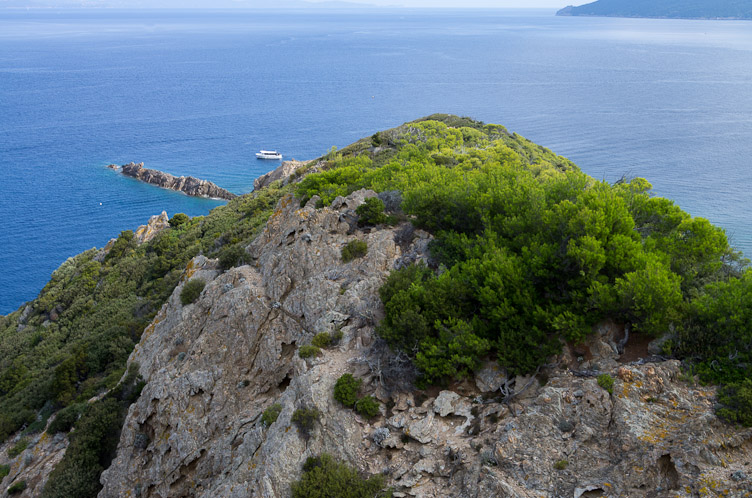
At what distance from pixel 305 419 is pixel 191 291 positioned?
13930 mm

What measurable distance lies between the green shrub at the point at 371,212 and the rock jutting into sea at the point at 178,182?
6428 centimetres

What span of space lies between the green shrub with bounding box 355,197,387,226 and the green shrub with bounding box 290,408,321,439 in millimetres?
11713

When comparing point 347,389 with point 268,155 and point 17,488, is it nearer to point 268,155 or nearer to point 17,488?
point 17,488

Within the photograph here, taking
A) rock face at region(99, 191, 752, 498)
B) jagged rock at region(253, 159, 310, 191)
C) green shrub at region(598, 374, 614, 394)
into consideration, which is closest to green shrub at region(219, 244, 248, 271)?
rock face at region(99, 191, 752, 498)

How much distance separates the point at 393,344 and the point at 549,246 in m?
6.93

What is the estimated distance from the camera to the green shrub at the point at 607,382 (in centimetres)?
1390

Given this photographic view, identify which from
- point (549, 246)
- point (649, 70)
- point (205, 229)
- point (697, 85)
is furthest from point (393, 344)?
point (649, 70)

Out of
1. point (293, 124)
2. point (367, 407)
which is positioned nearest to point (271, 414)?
point (367, 407)

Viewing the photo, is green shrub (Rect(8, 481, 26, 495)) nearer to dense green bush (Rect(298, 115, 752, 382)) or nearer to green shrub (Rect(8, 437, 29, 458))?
green shrub (Rect(8, 437, 29, 458))

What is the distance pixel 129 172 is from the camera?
96.1m

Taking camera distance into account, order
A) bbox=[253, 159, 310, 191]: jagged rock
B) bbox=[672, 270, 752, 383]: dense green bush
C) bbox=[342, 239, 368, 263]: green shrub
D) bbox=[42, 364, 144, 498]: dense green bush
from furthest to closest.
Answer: bbox=[253, 159, 310, 191]: jagged rock
bbox=[342, 239, 368, 263]: green shrub
bbox=[42, 364, 144, 498]: dense green bush
bbox=[672, 270, 752, 383]: dense green bush

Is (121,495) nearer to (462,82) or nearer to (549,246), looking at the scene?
(549,246)

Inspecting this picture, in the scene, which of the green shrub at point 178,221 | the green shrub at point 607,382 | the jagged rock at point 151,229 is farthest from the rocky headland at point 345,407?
the green shrub at point 178,221

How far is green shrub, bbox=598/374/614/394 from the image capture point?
1390cm
